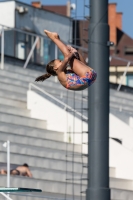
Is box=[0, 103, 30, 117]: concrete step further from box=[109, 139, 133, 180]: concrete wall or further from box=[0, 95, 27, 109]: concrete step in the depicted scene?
box=[109, 139, 133, 180]: concrete wall

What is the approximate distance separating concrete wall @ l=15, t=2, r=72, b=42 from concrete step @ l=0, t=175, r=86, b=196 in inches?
806

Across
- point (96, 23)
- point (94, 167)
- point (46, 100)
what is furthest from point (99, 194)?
point (46, 100)

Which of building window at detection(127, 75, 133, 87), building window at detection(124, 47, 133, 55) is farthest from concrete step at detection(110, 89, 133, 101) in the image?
building window at detection(124, 47, 133, 55)

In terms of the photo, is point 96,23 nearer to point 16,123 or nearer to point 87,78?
point 87,78

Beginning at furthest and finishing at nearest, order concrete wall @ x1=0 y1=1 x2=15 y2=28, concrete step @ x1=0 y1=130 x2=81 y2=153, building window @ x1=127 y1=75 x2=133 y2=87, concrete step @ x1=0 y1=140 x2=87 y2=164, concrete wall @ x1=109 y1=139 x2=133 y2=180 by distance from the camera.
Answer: building window @ x1=127 y1=75 x2=133 y2=87 < concrete wall @ x1=0 y1=1 x2=15 y2=28 < concrete wall @ x1=109 y1=139 x2=133 y2=180 < concrete step @ x1=0 y1=130 x2=81 y2=153 < concrete step @ x1=0 y1=140 x2=87 y2=164

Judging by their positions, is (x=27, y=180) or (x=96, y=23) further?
(x=27, y=180)

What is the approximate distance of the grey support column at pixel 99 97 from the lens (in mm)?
15141

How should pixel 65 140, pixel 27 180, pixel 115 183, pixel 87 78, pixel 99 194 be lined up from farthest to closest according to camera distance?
pixel 65 140
pixel 115 183
pixel 27 180
pixel 99 194
pixel 87 78

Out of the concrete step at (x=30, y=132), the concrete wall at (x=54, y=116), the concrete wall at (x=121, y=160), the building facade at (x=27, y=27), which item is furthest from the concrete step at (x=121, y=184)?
the building facade at (x=27, y=27)

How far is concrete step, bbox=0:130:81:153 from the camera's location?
19766mm

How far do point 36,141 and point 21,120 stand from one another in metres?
0.96

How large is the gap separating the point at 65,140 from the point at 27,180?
3699mm

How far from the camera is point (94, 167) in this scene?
15.3 metres

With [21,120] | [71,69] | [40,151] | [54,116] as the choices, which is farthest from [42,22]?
[71,69]
